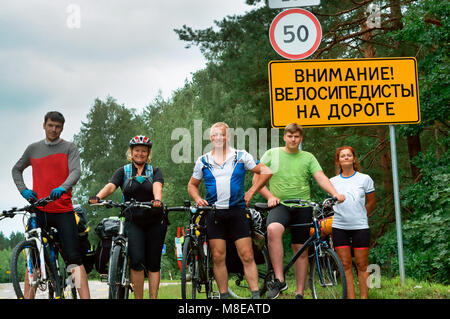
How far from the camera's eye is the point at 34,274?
576 cm

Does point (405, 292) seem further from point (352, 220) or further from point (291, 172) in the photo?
point (291, 172)

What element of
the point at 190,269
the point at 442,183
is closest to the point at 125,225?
the point at 190,269

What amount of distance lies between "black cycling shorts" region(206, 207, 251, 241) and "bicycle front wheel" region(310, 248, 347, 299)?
783mm

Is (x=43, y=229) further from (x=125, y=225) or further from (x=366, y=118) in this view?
(x=366, y=118)

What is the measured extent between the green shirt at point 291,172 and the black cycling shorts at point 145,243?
1315 mm

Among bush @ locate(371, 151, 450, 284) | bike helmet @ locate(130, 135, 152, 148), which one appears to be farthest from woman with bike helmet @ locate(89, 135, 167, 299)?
bush @ locate(371, 151, 450, 284)

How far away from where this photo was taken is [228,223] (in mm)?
5941

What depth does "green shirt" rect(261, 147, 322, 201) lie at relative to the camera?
21.1 ft

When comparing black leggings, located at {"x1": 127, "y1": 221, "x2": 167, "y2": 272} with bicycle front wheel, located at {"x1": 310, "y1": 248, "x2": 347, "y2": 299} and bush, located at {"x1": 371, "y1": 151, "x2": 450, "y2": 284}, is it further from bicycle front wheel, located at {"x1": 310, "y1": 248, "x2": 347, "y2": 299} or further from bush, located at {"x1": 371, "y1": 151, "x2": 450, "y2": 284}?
bush, located at {"x1": 371, "y1": 151, "x2": 450, "y2": 284}

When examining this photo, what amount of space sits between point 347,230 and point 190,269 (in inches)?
68.3

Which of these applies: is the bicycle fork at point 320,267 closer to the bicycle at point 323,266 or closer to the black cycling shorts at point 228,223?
the bicycle at point 323,266

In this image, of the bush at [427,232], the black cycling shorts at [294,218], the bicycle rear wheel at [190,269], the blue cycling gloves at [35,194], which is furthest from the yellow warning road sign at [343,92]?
the blue cycling gloves at [35,194]
